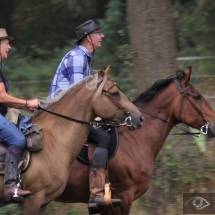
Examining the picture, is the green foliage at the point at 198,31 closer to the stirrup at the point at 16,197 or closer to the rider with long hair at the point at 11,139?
the rider with long hair at the point at 11,139

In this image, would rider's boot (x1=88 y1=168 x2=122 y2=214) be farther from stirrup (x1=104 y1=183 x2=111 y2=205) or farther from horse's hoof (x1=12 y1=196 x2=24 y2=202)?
horse's hoof (x1=12 y1=196 x2=24 y2=202)

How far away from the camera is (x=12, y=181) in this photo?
5.81 m

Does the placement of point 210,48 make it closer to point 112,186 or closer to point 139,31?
point 139,31

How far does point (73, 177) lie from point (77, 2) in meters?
10.9

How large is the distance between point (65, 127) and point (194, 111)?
1787mm

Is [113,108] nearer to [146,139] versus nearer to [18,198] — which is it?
[146,139]

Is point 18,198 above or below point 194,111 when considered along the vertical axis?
below

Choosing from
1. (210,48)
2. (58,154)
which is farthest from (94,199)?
(210,48)

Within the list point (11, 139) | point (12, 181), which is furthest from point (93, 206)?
point (11, 139)

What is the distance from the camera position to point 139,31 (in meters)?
9.07

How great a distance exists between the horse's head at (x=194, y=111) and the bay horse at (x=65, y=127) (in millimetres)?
1092

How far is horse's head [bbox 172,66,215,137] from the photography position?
7.13 metres

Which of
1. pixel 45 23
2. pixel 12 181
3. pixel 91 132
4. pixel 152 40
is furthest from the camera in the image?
pixel 45 23

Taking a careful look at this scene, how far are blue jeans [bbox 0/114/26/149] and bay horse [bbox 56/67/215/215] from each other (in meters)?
1.07
